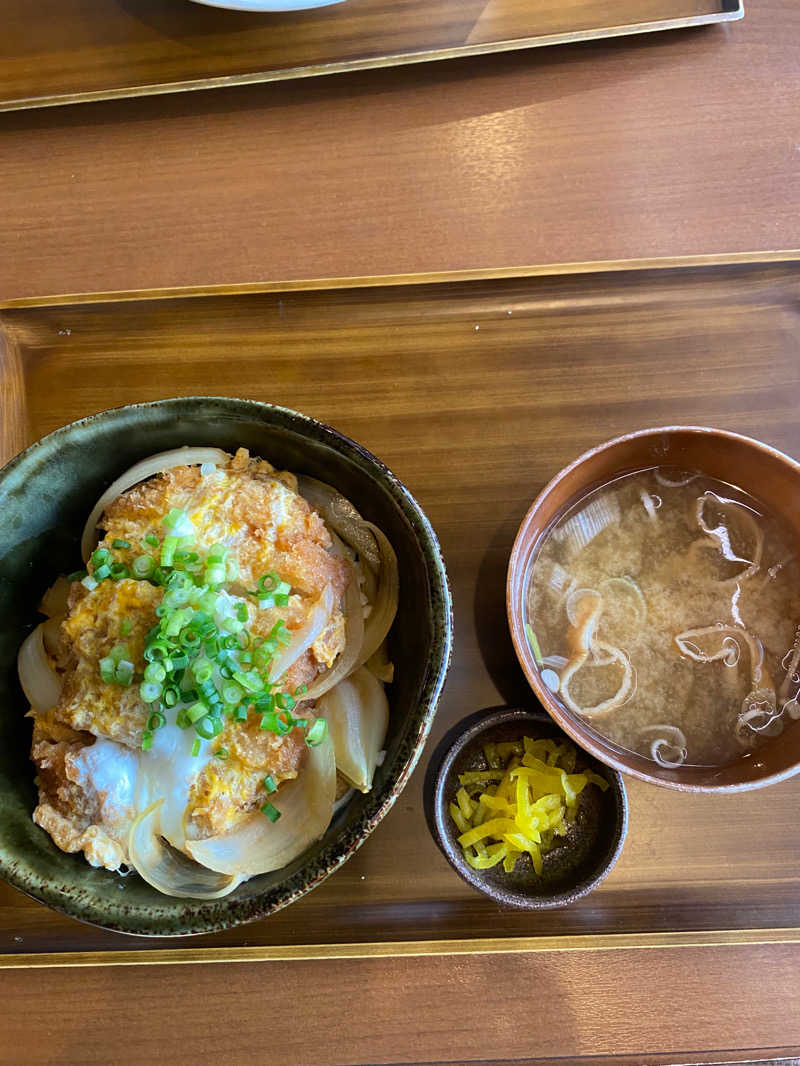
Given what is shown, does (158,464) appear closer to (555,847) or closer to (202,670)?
(202,670)

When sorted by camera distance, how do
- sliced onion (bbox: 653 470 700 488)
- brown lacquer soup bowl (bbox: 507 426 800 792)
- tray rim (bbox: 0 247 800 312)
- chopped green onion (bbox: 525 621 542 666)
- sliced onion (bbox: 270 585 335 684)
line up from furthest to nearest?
tray rim (bbox: 0 247 800 312) < sliced onion (bbox: 653 470 700 488) < chopped green onion (bbox: 525 621 542 666) < brown lacquer soup bowl (bbox: 507 426 800 792) < sliced onion (bbox: 270 585 335 684)

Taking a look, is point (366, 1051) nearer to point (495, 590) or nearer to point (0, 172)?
point (495, 590)

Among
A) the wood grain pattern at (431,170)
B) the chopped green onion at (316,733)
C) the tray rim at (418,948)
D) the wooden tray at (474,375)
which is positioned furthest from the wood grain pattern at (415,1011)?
the wood grain pattern at (431,170)

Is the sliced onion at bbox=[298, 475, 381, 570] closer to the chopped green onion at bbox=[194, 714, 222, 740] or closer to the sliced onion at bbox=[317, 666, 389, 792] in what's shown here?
the sliced onion at bbox=[317, 666, 389, 792]

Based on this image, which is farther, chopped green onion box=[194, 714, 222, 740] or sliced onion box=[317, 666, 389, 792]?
sliced onion box=[317, 666, 389, 792]

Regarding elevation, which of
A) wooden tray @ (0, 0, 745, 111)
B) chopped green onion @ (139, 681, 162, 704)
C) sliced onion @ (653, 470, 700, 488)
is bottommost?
chopped green onion @ (139, 681, 162, 704)

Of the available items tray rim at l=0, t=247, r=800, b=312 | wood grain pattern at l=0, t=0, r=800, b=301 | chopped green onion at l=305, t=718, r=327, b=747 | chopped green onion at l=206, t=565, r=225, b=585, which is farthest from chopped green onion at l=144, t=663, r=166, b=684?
wood grain pattern at l=0, t=0, r=800, b=301

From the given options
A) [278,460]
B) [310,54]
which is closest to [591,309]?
[278,460]

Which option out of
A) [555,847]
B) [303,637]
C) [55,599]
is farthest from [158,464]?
[555,847]
